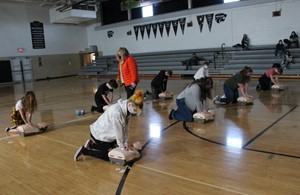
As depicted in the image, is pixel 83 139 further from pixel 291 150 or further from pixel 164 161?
pixel 291 150

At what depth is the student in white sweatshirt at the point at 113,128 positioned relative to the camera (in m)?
3.38

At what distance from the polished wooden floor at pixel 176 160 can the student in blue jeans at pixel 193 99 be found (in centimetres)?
19

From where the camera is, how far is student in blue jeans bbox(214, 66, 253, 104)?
658 centimetres

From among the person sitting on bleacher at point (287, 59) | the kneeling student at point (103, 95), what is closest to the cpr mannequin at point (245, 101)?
the kneeling student at point (103, 95)

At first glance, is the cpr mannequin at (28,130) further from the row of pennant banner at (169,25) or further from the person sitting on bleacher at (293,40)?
the row of pennant banner at (169,25)

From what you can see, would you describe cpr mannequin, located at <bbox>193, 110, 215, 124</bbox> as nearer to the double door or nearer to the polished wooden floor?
the polished wooden floor

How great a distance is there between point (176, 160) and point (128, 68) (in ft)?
10.5

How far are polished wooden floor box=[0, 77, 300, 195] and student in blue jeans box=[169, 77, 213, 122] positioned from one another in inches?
7.5

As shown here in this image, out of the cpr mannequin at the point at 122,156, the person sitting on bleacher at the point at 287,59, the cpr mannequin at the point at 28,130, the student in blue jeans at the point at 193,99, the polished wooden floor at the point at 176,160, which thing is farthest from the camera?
the person sitting on bleacher at the point at 287,59

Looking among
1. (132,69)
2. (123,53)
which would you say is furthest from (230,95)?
(123,53)

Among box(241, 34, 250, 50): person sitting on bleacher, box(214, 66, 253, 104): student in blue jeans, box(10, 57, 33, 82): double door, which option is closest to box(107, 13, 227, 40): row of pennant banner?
box(241, 34, 250, 50): person sitting on bleacher

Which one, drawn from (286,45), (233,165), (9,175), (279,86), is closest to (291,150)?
(233,165)

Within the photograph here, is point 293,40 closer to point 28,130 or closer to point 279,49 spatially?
point 279,49

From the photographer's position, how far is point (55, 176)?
3.41 m
